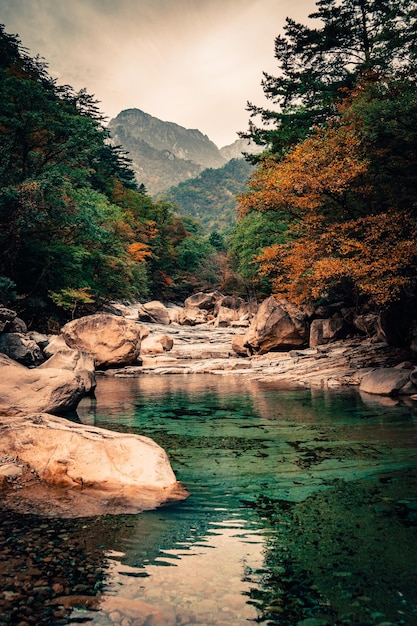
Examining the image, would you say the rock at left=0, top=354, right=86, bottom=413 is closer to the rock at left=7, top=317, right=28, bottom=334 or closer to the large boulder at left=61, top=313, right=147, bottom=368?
the rock at left=7, top=317, right=28, bottom=334

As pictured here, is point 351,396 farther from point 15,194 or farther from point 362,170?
point 15,194

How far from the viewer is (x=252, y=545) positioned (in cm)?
347

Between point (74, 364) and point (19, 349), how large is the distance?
291cm

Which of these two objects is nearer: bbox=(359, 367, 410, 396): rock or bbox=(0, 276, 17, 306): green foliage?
bbox=(359, 367, 410, 396): rock

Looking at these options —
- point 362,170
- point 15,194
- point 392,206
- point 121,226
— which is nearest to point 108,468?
point 362,170

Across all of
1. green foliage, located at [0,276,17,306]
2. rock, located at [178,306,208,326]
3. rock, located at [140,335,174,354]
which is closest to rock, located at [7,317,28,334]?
green foliage, located at [0,276,17,306]

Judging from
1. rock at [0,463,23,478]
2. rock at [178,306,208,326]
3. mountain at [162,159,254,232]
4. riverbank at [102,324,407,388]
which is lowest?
riverbank at [102,324,407,388]

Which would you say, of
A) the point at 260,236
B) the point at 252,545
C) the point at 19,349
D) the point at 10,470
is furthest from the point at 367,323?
the point at 10,470

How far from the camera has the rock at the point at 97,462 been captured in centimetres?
445

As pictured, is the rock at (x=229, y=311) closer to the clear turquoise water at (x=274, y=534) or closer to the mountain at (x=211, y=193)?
the clear turquoise water at (x=274, y=534)

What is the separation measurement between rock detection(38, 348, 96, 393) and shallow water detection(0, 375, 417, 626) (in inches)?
213

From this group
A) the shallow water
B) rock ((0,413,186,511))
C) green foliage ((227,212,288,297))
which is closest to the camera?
the shallow water

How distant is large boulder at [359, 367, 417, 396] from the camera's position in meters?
11.2

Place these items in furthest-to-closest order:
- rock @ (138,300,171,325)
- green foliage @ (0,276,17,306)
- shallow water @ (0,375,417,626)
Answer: rock @ (138,300,171,325)
green foliage @ (0,276,17,306)
shallow water @ (0,375,417,626)
